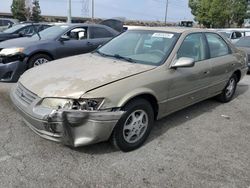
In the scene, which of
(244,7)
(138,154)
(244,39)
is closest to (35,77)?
(138,154)

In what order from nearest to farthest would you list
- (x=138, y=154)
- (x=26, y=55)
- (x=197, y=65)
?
(x=138, y=154) < (x=197, y=65) < (x=26, y=55)

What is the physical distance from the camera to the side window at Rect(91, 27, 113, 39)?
8.12m

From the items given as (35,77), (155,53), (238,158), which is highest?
(155,53)

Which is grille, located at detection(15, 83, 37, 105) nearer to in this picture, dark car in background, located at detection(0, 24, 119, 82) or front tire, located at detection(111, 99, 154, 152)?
front tire, located at detection(111, 99, 154, 152)

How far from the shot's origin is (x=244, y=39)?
10.7m

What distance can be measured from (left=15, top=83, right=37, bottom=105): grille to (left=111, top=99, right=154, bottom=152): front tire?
102cm

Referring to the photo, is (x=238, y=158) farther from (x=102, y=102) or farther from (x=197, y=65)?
(x=102, y=102)

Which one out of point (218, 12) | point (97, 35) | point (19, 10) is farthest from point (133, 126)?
point (19, 10)

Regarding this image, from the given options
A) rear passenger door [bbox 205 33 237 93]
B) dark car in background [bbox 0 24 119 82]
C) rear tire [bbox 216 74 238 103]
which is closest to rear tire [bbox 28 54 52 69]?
dark car in background [bbox 0 24 119 82]

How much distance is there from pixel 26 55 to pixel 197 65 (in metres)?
3.91

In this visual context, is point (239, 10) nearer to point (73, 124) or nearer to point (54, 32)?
point (54, 32)

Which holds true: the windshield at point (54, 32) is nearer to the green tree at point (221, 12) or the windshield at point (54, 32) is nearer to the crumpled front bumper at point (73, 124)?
the crumpled front bumper at point (73, 124)

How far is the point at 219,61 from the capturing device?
5.06 meters

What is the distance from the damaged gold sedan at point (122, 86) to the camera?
121 inches
